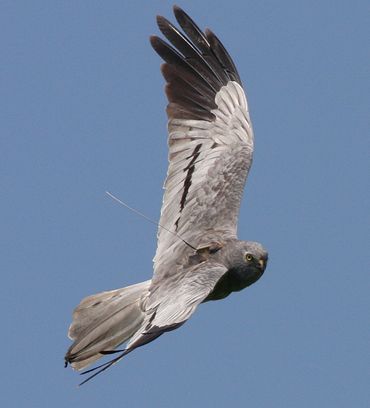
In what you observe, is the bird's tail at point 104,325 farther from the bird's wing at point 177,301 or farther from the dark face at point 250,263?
the dark face at point 250,263

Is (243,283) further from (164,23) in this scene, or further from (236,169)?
(164,23)

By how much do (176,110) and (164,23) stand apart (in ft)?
3.47

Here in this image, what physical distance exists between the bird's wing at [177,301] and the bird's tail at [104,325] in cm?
32

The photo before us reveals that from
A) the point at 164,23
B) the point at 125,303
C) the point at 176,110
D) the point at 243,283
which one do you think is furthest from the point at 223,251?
the point at 164,23

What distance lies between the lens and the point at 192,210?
13.1 metres

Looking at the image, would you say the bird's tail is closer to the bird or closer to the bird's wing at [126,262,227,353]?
the bird

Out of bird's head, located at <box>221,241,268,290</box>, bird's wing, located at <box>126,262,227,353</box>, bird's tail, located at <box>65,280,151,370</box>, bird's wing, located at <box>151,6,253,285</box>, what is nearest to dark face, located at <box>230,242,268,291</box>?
bird's head, located at <box>221,241,268,290</box>

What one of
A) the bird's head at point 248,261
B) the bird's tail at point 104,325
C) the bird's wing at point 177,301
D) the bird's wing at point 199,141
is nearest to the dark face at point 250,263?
the bird's head at point 248,261

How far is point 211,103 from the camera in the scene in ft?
46.8

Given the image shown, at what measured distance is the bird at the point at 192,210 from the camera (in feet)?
39.7

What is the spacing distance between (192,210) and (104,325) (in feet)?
5.39

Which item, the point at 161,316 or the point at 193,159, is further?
the point at 193,159

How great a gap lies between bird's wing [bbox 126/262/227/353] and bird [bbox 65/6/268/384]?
0.01 meters

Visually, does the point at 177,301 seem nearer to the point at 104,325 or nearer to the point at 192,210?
the point at 104,325
